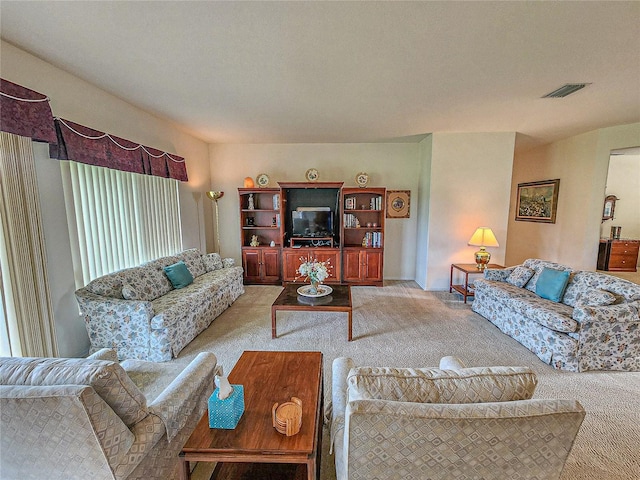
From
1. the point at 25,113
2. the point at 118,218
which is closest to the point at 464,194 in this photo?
the point at 118,218

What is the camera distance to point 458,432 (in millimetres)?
982

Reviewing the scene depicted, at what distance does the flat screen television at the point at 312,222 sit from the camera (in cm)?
552

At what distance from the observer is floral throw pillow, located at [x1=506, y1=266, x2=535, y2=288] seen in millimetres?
3771

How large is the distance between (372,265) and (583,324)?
3.14 metres

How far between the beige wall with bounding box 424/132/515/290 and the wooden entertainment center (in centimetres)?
95

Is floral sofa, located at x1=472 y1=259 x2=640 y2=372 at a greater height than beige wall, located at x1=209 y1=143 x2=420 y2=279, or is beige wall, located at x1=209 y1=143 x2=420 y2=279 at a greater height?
beige wall, located at x1=209 y1=143 x2=420 y2=279

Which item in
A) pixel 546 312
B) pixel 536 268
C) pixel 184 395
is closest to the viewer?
pixel 184 395

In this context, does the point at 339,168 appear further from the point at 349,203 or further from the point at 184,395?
the point at 184,395

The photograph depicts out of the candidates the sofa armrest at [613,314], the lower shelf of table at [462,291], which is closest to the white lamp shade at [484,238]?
the lower shelf of table at [462,291]

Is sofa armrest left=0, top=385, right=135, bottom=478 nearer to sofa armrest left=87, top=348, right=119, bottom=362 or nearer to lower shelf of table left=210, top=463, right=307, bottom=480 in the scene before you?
lower shelf of table left=210, top=463, right=307, bottom=480

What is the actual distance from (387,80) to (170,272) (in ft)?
11.6

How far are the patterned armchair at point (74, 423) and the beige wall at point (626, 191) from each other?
384 inches

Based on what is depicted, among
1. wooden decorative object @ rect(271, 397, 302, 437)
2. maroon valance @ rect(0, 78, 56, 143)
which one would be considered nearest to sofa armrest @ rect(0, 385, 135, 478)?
wooden decorative object @ rect(271, 397, 302, 437)

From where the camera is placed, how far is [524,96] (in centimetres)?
318
